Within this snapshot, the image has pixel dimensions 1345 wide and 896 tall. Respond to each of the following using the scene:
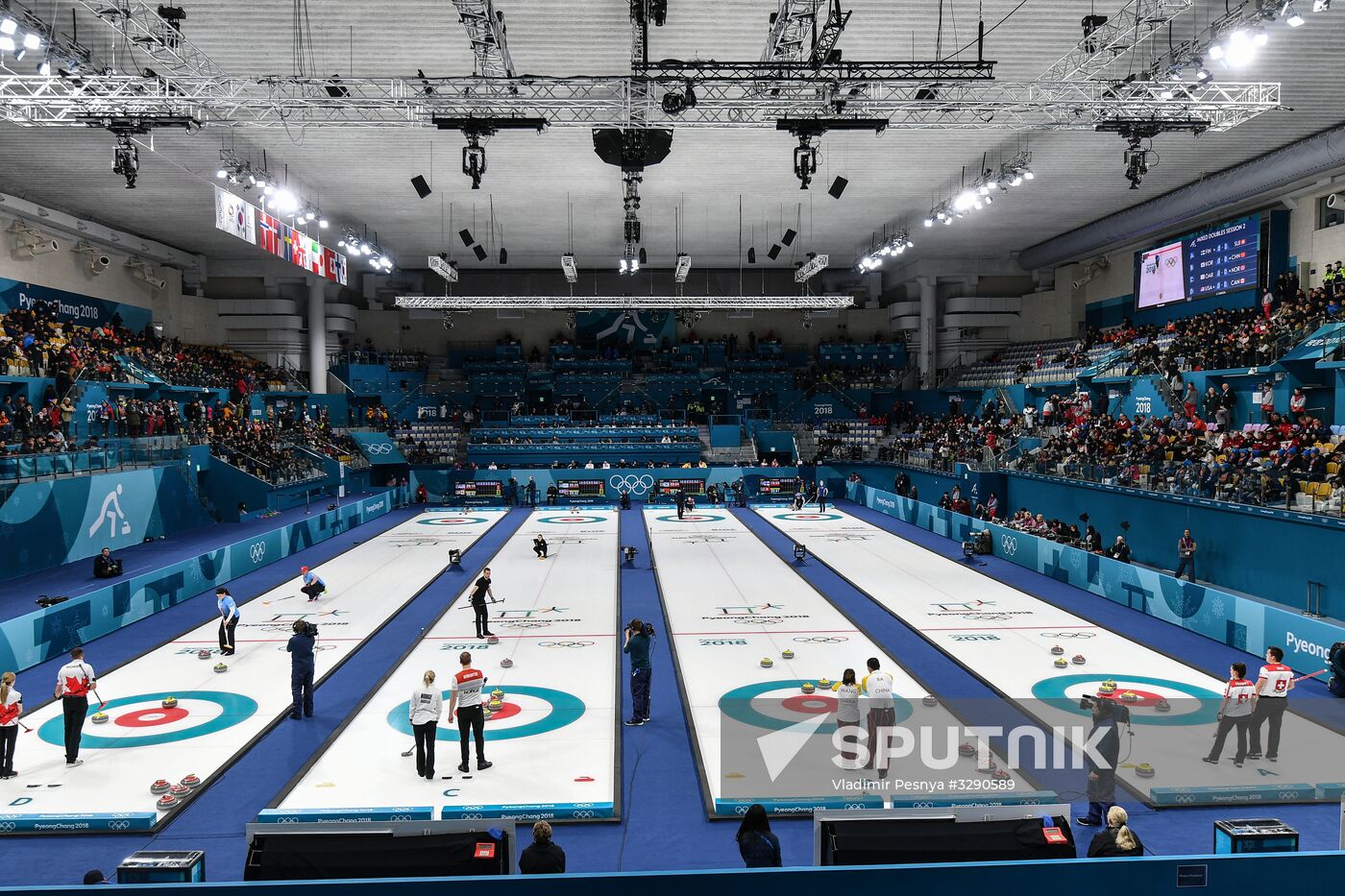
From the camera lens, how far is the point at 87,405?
30.1 meters

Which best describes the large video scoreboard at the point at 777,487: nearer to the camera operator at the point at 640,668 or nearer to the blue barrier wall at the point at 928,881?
the camera operator at the point at 640,668

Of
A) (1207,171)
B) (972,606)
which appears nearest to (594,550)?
(972,606)

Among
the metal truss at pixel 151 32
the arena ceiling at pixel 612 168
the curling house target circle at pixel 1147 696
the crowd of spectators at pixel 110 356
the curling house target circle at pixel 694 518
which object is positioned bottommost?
the curling house target circle at pixel 1147 696

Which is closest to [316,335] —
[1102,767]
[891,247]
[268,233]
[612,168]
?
[612,168]

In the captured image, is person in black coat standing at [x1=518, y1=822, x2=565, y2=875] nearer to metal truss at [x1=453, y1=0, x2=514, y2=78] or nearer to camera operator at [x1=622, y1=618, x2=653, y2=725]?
camera operator at [x1=622, y1=618, x2=653, y2=725]

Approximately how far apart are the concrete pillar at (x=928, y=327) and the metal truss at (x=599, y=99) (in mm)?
28961

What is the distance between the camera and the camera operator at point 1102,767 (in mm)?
9039

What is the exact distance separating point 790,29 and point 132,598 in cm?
1720

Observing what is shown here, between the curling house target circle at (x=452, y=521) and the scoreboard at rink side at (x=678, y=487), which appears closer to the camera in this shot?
the curling house target circle at (x=452, y=521)

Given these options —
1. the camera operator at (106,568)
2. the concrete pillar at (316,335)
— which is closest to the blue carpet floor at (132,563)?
the camera operator at (106,568)

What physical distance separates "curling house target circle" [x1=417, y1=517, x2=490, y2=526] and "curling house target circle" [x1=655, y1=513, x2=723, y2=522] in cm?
716

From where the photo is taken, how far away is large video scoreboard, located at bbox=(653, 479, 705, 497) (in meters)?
41.5

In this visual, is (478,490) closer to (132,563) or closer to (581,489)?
(581,489)

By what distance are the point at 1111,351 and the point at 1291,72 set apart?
1693 centimetres
